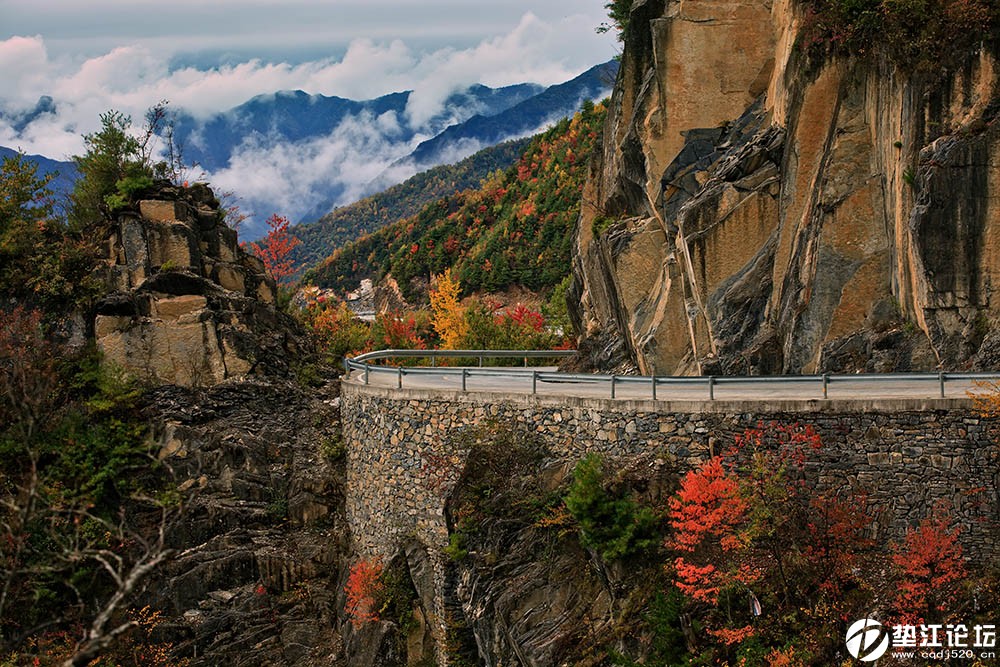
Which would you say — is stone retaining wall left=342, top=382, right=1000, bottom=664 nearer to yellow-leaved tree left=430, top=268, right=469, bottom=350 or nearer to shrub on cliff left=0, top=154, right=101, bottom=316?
shrub on cliff left=0, top=154, right=101, bottom=316

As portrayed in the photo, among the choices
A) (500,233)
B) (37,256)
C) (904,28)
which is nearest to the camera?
(904,28)

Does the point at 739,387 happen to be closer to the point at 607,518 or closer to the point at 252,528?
the point at 607,518

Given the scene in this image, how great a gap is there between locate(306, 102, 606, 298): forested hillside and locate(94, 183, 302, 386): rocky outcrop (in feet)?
132

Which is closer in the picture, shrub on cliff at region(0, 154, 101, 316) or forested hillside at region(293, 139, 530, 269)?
shrub on cliff at region(0, 154, 101, 316)

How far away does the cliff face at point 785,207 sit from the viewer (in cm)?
1557

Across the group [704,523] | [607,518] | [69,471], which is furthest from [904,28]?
[69,471]

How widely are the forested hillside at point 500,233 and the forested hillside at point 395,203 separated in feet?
87.1

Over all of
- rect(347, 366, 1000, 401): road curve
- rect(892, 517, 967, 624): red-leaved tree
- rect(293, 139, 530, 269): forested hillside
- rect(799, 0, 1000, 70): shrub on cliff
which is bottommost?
rect(892, 517, 967, 624): red-leaved tree

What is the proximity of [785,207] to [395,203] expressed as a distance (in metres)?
120

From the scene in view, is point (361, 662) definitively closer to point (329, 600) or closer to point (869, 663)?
point (329, 600)

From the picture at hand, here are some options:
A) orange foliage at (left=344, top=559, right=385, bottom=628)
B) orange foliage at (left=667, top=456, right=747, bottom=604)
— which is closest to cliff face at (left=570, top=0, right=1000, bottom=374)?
orange foliage at (left=667, top=456, right=747, bottom=604)

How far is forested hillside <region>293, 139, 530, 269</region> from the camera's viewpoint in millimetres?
130375

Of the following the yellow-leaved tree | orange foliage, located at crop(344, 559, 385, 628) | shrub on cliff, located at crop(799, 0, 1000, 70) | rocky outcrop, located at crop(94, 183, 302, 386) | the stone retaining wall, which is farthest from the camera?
the yellow-leaved tree

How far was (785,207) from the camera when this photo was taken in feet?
62.4
